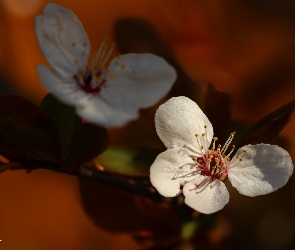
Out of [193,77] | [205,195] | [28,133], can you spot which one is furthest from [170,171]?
[193,77]

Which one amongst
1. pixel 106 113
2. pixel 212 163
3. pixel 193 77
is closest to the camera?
pixel 106 113

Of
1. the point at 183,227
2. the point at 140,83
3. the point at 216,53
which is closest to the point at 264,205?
the point at 183,227

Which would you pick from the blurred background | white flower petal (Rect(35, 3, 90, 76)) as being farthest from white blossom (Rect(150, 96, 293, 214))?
the blurred background

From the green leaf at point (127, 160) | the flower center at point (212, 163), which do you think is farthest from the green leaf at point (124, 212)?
the flower center at point (212, 163)

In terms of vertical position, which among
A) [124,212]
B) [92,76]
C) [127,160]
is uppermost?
[92,76]

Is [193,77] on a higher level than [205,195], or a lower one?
lower

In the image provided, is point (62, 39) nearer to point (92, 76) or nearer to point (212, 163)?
point (92, 76)

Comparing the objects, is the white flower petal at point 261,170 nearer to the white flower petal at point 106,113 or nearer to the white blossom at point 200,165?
the white blossom at point 200,165

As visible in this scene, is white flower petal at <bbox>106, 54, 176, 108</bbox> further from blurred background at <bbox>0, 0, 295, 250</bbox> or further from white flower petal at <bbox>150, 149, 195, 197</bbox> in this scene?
blurred background at <bbox>0, 0, 295, 250</bbox>
